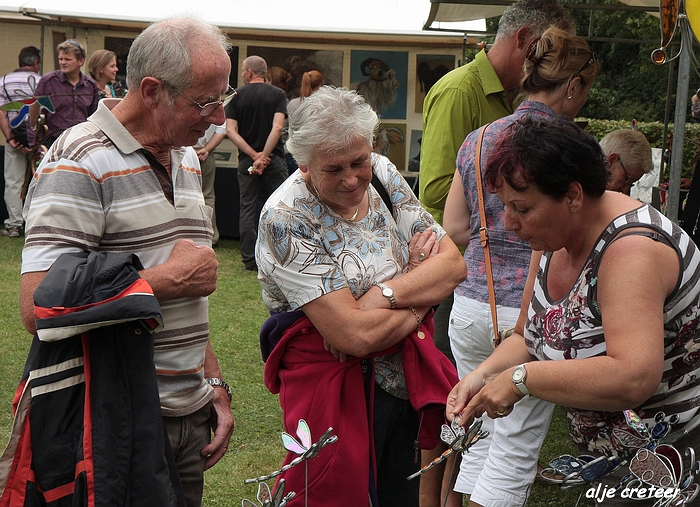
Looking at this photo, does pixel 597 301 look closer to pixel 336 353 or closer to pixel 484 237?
pixel 336 353

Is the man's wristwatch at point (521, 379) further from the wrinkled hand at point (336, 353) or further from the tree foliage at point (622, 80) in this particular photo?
the tree foliage at point (622, 80)

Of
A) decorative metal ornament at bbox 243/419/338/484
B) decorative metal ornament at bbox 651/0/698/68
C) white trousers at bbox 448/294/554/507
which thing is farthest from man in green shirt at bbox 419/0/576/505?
decorative metal ornament at bbox 243/419/338/484

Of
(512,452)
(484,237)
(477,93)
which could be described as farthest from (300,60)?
(512,452)

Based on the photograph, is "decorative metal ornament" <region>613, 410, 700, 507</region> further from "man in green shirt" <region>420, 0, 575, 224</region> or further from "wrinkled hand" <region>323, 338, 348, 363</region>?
"man in green shirt" <region>420, 0, 575, 224</region>

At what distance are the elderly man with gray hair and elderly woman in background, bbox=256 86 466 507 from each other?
27 cm

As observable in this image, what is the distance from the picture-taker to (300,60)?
34.1 feet

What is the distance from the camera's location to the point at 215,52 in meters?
2.08

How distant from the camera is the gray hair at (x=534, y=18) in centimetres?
335

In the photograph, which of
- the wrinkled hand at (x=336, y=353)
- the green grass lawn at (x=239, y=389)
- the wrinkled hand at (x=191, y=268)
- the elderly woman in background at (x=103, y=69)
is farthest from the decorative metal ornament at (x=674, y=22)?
the elderly woman in background at (x=103, y=69)

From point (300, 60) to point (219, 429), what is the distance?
28.2 feet

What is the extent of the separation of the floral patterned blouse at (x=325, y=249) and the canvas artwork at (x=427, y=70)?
8.26 meters

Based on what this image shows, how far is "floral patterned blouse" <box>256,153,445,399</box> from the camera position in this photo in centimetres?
228

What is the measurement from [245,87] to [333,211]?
21.5ft

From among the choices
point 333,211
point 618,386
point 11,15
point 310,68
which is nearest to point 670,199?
point 333,211
